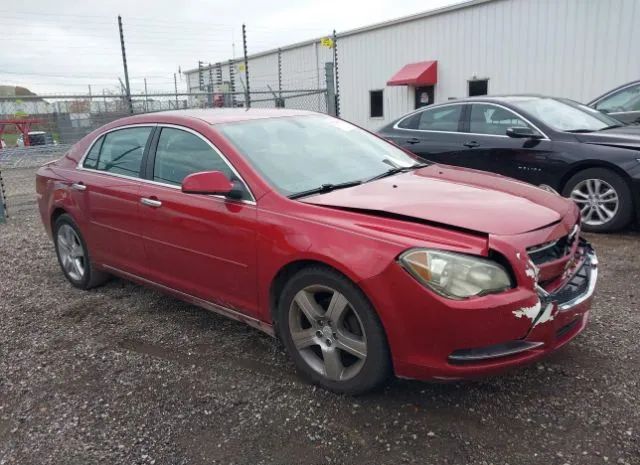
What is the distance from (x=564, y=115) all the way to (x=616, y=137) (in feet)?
2.67

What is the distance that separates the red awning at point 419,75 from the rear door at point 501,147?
1040 cm

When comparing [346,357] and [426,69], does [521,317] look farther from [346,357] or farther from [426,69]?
[426,69]

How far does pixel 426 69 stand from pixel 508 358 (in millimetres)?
15472

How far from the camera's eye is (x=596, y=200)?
5742mm

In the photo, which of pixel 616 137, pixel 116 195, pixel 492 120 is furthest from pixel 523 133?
pixel 116 195

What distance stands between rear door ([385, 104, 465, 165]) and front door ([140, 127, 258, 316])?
159 inches

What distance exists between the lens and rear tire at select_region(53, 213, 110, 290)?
4.61 metres

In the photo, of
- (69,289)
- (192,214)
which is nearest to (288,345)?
(192,214)

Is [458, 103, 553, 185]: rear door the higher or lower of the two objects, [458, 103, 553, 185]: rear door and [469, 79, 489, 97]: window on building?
the lower

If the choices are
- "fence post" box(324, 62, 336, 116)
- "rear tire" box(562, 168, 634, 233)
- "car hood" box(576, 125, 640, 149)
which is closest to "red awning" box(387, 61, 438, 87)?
"fence post" box(324, 62, 336, 116)

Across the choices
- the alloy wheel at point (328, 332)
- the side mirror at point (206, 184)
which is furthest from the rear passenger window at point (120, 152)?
the alloy wheel at point (328, 332)

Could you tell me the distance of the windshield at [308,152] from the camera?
3.26 meters

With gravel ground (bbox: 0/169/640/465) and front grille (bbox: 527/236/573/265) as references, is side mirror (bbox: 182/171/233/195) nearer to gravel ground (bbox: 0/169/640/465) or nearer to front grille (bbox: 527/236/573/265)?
gravel ground (bbox: 0/169/640/465)

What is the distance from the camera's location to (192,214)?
3.38 metres
